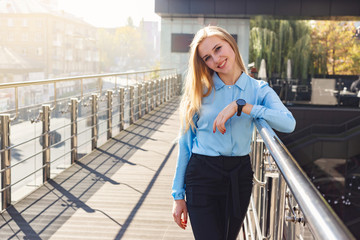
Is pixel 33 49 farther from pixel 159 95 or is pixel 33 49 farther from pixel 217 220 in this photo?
pixel 217 220

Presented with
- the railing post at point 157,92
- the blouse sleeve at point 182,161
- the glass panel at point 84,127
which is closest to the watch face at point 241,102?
the blouse sleeve at point 182,161

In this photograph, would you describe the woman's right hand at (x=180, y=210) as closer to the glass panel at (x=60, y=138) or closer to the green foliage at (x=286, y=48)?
the glass panel at (x=60, y=138)

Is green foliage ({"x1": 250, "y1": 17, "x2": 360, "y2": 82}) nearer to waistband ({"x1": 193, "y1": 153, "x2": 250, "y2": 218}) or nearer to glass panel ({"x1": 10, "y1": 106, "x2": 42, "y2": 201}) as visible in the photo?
glass panel ({"x1": 10, "y1": 106, "x2": 42, "y2": 201})

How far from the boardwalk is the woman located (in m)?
1.56

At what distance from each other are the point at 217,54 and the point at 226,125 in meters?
0.25

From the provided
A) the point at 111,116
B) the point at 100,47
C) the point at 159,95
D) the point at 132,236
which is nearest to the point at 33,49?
the point at 100,47

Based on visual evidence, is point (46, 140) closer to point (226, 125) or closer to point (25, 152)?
point (25, 152)

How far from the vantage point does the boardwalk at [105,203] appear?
128 inches

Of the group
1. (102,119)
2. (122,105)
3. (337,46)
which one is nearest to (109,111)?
(102,119)

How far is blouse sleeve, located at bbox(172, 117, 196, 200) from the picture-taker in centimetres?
175

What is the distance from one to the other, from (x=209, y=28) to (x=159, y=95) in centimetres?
1008

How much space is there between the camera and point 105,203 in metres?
3.90

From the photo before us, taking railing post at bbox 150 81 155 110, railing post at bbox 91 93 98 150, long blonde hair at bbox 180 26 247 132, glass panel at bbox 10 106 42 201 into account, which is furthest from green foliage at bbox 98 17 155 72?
long blonde hair at bbox 180 26 247 132

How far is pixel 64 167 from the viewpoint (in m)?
5.07
